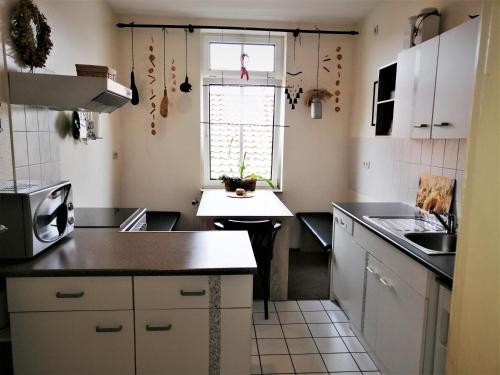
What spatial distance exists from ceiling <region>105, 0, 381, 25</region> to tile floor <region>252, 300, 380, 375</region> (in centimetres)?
275

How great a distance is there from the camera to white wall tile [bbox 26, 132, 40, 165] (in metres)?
2.03

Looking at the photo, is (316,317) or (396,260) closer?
(396,260)

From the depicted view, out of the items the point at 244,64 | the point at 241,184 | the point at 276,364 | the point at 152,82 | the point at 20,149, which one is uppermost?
the point at 244,64

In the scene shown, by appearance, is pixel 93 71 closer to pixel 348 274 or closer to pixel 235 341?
pixel 235 341

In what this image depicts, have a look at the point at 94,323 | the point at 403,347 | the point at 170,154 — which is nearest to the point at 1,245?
the point at 94,323

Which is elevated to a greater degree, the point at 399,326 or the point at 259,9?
the point at 259,9

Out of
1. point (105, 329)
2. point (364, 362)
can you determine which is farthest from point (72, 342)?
point (364, 362)

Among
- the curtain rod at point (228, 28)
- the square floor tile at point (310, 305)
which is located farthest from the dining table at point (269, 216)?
the curtain rod at point (228, 28)

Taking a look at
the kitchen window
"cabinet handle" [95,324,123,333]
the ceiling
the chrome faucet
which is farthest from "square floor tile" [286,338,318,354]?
the ceiling

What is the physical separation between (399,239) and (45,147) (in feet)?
7.00

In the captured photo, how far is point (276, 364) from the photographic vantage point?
2.23 m

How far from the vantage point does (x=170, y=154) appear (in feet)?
13.4

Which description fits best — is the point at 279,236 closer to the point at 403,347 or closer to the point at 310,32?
the point at 403,347

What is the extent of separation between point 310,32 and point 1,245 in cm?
352
